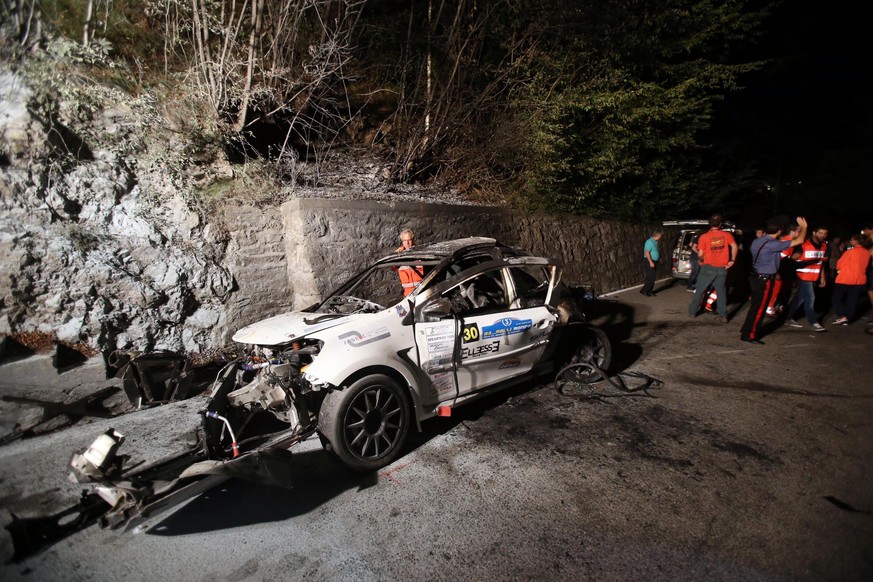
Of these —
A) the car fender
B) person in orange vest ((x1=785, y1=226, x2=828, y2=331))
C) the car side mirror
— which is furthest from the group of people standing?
the car fender

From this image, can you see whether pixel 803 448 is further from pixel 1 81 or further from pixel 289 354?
pixel 1 81

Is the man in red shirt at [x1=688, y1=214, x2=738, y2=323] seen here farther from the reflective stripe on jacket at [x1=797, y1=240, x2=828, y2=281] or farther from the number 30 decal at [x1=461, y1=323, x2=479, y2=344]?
the number 30 decal at [x1=461, y1=323, x2=479, y2=344]

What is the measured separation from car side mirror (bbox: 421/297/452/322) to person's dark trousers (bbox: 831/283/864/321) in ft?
24.9

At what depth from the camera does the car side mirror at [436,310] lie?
350cm

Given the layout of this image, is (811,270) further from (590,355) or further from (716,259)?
(590,355)

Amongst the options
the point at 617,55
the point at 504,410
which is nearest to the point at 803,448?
the point at 504,410

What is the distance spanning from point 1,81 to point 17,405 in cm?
410

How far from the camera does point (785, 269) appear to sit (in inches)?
302

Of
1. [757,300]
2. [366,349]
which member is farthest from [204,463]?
[757,300]

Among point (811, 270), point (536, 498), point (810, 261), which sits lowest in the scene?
point (536, 498)

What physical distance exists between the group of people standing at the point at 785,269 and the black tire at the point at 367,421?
585 cm

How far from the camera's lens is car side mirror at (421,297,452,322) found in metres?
3.50

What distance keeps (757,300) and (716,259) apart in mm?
1212

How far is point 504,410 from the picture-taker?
4.32m
